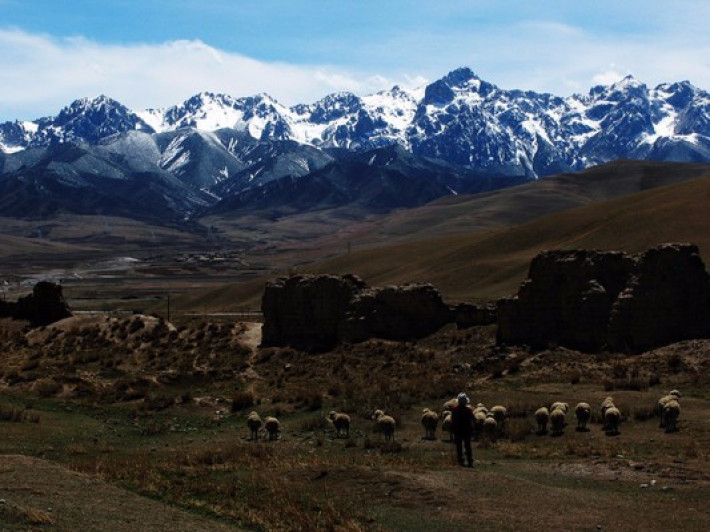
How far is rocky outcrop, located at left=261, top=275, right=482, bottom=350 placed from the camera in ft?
156

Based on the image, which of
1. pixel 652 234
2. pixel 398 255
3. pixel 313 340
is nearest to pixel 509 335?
pixel 313 340

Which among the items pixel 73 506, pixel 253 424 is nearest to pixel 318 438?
pixel 253 424

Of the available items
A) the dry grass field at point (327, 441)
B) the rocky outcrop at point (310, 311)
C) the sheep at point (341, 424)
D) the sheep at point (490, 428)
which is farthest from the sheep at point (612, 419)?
the rocky outcrop at point (310, 311)

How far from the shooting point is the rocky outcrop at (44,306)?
55719 mm

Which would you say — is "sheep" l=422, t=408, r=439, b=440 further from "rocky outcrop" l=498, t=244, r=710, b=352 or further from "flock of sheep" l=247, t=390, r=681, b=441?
"rocky outcrop" l=498, t=244, r=710, b=352

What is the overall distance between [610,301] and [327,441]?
1813 centimetres

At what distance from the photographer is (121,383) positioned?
38531 mm

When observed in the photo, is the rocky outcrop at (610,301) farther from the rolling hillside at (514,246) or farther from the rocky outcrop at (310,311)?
the rolling hillside at (514,246)

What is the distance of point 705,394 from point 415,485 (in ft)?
50.9

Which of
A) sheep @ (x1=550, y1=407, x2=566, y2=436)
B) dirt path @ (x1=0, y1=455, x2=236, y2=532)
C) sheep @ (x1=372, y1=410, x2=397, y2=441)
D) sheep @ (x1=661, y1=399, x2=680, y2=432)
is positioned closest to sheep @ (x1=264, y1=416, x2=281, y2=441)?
sheep @ (x1=372, y1=410, x2=397, y2=441)

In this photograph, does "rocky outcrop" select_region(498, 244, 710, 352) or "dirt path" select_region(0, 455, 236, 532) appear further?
"rocky outcrop" select_region(498, 244, 710, 352)

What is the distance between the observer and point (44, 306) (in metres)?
56.0

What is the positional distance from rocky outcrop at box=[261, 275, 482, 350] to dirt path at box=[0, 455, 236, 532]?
28.6m

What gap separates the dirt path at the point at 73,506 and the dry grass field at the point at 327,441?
63 mm
